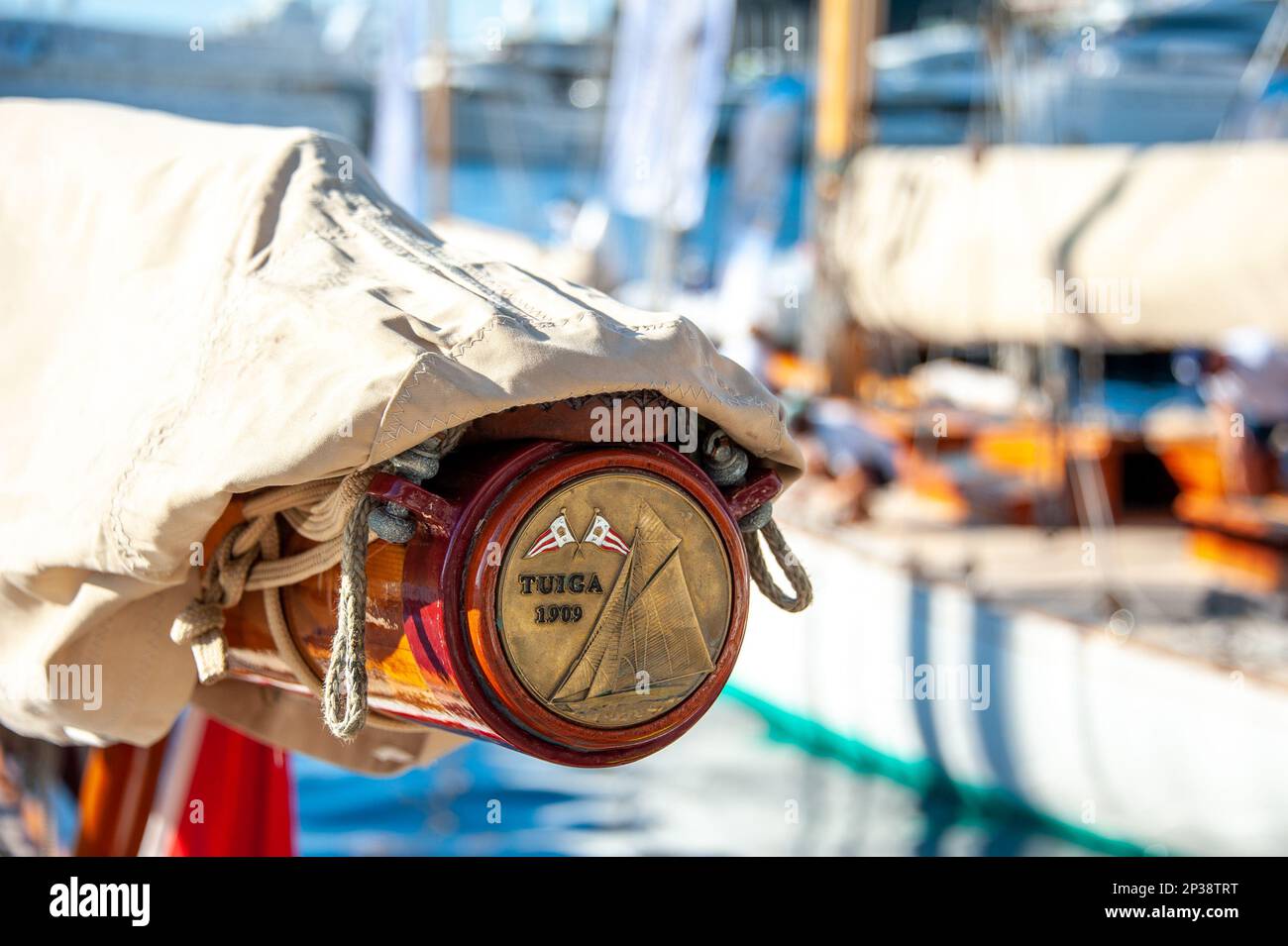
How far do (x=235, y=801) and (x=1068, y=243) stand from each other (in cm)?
677

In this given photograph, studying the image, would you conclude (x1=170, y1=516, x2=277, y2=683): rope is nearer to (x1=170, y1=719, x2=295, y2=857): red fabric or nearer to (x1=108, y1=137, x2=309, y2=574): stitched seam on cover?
(x1=108, y1=137, x2=309, y2=574): stitched seam on cover

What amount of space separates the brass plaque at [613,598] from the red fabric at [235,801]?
110cm

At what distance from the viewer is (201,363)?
1482 mm

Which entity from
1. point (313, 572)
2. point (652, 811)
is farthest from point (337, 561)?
point (652, 811)

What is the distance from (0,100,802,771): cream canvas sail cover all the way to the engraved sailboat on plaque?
14 centimetres

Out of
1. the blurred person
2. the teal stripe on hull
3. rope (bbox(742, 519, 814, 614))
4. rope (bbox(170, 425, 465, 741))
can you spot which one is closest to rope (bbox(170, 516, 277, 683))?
rope (bbox(170, 425, 465, 741))

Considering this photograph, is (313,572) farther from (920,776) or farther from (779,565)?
(920,776)

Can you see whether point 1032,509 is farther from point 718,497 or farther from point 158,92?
point 158,92

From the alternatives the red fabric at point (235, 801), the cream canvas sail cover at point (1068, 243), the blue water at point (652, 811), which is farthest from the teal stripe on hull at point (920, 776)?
the red fabric at point (235, 801)

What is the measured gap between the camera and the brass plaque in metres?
1.31

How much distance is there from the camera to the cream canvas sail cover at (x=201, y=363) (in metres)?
1.31

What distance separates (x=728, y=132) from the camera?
32.4 meters
